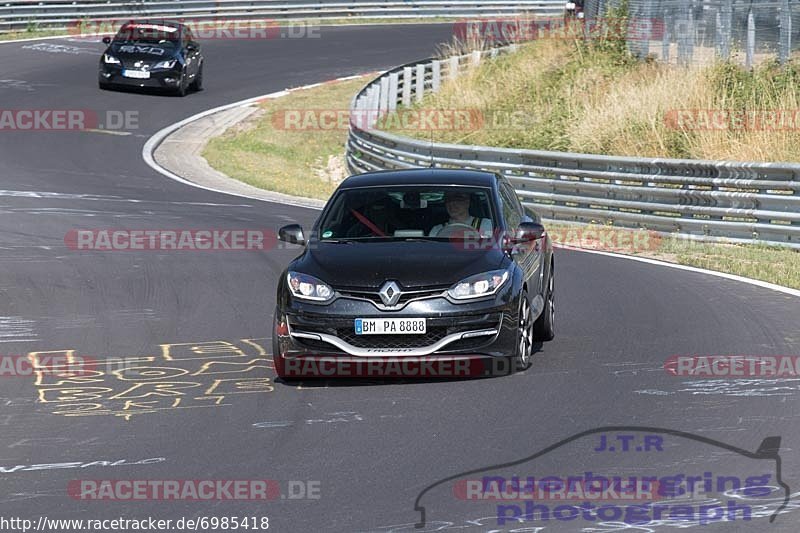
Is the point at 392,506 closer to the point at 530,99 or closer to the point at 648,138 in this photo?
the point at 648,138

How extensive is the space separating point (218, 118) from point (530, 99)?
826 cm

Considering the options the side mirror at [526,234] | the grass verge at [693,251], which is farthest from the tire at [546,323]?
the grass verge at [693,251]

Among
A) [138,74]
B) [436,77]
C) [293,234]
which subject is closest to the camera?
[293,234]

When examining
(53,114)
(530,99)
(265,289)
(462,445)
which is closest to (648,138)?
(530,99)

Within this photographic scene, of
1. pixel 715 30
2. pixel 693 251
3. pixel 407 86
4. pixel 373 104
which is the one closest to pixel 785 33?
pixel 715 30

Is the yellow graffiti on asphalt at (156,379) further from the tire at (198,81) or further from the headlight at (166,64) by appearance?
the tire at (198,81)

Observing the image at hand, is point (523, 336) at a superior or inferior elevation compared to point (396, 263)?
inferior

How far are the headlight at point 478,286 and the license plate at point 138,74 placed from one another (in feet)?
88.1

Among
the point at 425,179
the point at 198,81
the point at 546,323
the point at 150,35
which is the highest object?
the point at 425,179

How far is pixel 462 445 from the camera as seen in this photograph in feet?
26.8

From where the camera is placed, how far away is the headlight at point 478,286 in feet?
32.7

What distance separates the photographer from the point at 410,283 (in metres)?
9.90

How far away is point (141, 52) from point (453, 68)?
7849 mm

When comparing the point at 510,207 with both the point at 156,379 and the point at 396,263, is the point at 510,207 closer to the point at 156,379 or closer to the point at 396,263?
the point at 396,263
